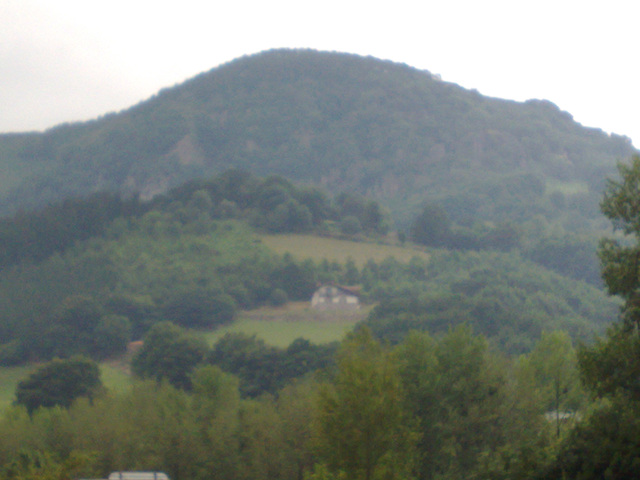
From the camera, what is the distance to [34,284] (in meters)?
109

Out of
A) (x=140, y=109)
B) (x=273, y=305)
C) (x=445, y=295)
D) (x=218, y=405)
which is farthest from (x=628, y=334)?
(x=140, y=109)

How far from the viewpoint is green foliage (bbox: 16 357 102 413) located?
6088 centimetres

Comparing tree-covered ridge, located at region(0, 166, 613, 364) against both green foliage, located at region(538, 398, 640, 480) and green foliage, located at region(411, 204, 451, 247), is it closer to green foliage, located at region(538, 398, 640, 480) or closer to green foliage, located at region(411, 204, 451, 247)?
green foliage, located at region(411, 204, 451, 247)

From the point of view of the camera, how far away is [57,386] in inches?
2448

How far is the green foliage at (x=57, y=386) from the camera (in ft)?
200

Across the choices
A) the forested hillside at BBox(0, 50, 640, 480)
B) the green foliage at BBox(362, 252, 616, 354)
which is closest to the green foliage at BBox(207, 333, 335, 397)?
the forested hillside at BBox(0, 50, 640, 480)

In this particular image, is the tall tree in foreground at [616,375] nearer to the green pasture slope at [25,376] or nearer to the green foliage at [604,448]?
the green foliage at [604,448]

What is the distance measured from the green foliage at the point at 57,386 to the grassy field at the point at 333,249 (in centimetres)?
5486

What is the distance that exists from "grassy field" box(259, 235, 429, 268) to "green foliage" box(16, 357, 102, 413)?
5486 centimetres

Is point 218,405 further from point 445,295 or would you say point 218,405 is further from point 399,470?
point 445,295

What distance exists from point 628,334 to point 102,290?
98.4 meters

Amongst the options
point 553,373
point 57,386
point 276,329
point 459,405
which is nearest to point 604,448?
point 459,405

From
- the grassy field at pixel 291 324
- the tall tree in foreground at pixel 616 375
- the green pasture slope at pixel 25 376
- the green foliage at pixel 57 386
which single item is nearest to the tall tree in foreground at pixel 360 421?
the tall tree in foreground at pixel 616 375

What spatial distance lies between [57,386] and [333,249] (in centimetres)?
6558
